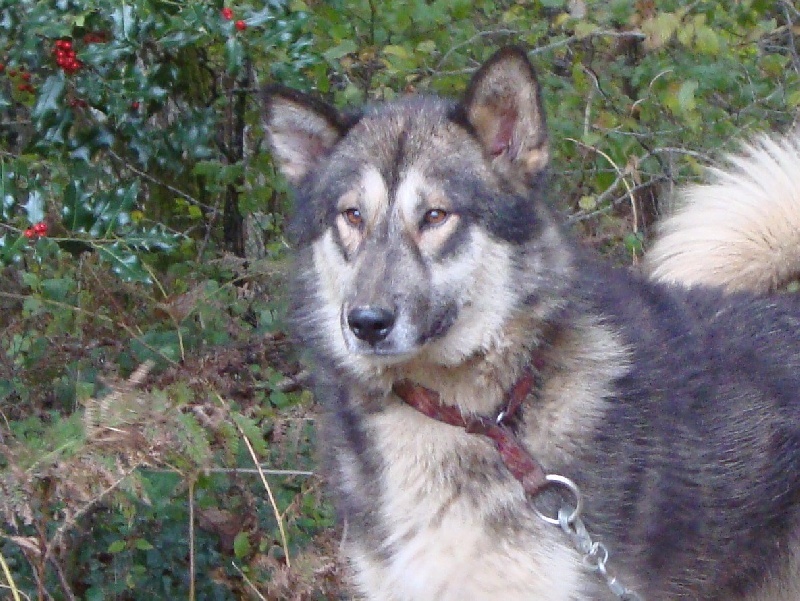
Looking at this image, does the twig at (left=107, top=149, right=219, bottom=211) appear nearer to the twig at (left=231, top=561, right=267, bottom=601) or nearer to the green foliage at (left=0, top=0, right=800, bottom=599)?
the green foliage at (left=0, top=0, right=800, bottom=599)

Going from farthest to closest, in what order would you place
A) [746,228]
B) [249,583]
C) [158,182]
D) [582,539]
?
[158,182]
[249,583]
[746,228]
[582,539]

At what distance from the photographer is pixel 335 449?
3.09 meters

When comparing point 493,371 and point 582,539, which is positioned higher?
point 493,371

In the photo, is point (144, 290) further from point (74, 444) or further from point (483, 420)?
point (483, 420)

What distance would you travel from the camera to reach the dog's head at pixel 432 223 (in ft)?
8.81

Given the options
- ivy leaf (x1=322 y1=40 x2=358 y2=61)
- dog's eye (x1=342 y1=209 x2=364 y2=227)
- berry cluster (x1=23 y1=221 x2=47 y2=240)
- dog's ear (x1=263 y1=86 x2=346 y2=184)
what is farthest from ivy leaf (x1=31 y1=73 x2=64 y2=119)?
dog's eye (x1=342 y1=209 x2=364 y2=227)

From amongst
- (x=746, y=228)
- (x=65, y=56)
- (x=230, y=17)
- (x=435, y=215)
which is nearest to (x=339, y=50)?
(x=230, y=17)

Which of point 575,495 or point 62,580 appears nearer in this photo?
point 575,495

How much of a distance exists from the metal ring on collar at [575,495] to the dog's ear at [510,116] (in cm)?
80

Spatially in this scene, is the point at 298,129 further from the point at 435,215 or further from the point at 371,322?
the point at 371,322

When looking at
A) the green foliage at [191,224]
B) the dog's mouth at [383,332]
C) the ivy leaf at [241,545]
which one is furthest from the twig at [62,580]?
the dog's mouth at [383,332]

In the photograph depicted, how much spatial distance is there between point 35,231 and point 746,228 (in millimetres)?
2302

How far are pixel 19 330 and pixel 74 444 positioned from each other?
1.22 meters

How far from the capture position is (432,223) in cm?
279
